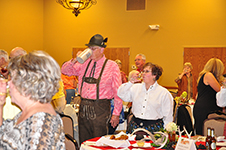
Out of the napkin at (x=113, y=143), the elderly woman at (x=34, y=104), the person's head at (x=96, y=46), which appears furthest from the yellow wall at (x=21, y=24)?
the elderly woman at (x=34, y=104)

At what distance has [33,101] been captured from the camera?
4.61 ft

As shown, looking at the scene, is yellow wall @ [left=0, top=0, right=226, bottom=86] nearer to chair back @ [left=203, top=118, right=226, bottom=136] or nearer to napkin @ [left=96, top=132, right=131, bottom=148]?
chair back @ [left=203, top=118, right=226, bottom=136]

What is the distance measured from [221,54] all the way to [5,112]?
7.70 m

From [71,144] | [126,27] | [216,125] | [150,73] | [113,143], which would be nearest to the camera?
[71,144]

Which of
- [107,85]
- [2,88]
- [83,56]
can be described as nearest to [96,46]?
[83,56]

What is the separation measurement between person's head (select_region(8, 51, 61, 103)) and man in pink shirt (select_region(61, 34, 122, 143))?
2.11m

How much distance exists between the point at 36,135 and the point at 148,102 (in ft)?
8.01

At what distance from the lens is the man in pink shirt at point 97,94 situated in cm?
351

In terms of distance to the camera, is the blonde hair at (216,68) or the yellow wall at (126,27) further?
the yellow wall at (126,27)

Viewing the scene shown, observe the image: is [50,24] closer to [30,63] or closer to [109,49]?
[109,49]

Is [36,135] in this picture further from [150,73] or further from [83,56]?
[150,73]

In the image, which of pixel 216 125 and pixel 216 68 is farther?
pixel 216 68

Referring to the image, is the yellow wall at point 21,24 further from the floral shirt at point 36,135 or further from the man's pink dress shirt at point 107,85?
the floral shirt at point 36,135

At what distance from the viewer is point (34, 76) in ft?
4.42
